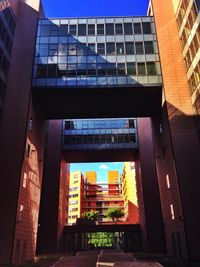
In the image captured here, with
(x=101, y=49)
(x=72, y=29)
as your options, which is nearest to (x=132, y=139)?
(x=101, y=49)

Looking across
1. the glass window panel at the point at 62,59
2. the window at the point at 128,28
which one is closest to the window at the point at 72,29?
the glass window panel at the point at 62,59

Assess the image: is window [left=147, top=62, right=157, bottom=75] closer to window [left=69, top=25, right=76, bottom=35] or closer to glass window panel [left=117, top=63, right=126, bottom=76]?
glass window panel [left=117, top=63, right=126, bottom=76]

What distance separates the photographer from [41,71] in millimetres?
35938

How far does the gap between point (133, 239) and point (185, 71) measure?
39420 mm

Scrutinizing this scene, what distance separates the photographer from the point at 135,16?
39844mm

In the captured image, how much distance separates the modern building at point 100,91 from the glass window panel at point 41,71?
5.4 inches

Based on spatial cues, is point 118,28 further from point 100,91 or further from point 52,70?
point 52,70

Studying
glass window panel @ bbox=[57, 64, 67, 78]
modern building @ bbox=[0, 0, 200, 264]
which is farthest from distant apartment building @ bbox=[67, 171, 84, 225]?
glass window panel @ bbox=[57, 64, 67, 78]

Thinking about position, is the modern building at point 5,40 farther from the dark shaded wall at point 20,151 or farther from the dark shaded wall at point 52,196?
the dark shaded wall at point 52,196

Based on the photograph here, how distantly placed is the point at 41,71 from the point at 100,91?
8.83 metres

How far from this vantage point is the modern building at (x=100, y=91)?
2950 cm

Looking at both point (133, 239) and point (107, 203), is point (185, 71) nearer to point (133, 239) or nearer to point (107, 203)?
point (133, 239)

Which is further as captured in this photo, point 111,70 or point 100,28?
point 100,28

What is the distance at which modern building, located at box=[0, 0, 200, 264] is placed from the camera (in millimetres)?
29500
